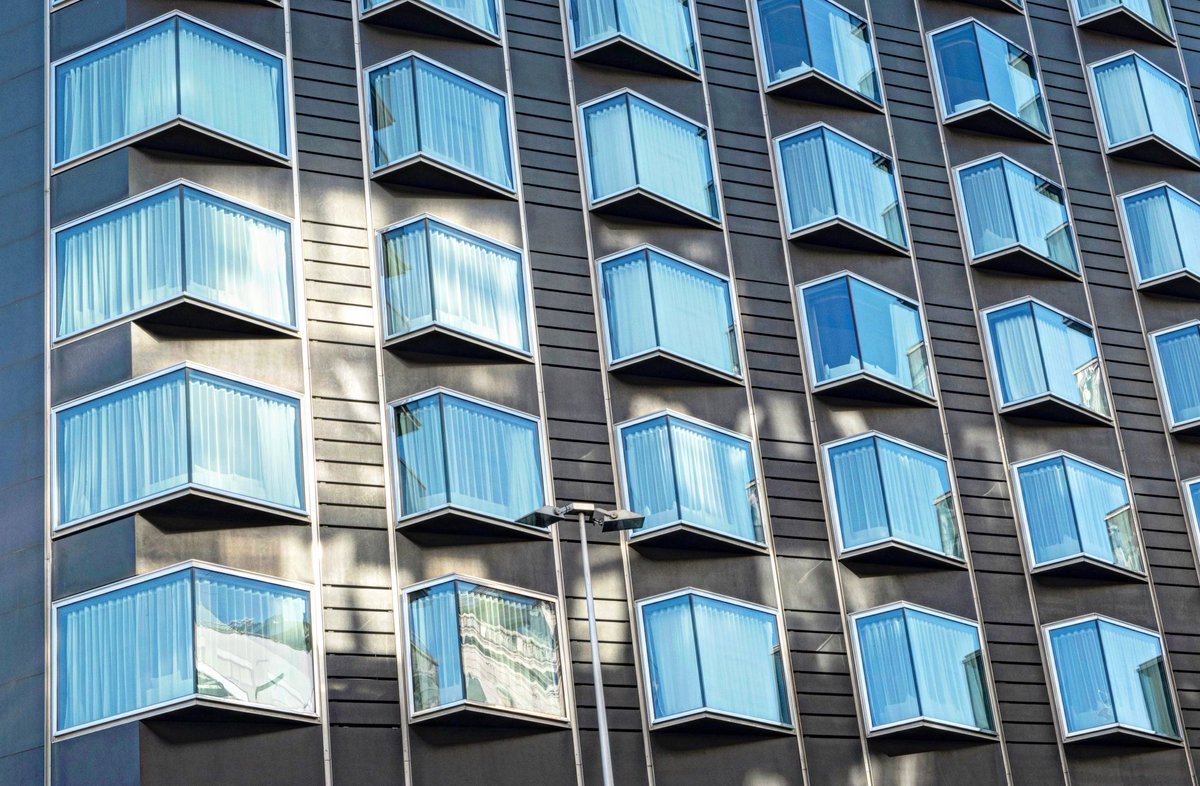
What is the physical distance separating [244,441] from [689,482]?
28.0 feet

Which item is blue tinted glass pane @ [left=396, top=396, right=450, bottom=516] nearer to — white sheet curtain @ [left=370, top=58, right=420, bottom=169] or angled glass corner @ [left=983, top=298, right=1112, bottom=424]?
white sheet curtain @ [left=370, top=58, right=420, bottom=169]

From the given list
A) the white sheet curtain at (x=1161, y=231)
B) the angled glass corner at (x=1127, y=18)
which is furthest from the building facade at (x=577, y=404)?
the angled glass corner at (x=1127, y=18)

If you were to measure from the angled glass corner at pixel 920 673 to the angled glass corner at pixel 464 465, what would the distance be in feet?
23.0

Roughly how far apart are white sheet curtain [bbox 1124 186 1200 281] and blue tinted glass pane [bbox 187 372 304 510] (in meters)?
21.5

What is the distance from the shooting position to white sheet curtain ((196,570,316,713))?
27.4 meters

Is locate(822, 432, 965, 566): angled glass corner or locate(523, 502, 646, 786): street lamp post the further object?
locate(822, 432, 965, 566): angled glass corner

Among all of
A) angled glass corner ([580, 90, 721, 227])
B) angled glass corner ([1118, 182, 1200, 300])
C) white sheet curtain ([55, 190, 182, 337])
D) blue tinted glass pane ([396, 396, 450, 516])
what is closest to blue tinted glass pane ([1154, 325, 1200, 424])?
angled glass corner ([1118, 182, 1200, 300])

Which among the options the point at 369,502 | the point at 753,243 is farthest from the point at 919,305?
the point at 369,502

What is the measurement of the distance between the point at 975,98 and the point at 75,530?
2299 cm

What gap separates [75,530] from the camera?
94.6 feet

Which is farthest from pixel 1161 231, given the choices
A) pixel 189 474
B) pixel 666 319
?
pixel 189 474

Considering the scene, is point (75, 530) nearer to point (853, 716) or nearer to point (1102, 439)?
point (853, 716)

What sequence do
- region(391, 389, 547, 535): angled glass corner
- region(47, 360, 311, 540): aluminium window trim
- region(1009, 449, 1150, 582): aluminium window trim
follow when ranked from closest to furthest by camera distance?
1. region(47, 360, 311, 540): aluminium window trim
2. region(391, 389, 547, 535): angled glass corner
3. region(1009, 449, 1150, 582): aluminium window trim

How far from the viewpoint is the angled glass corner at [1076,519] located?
120ft
